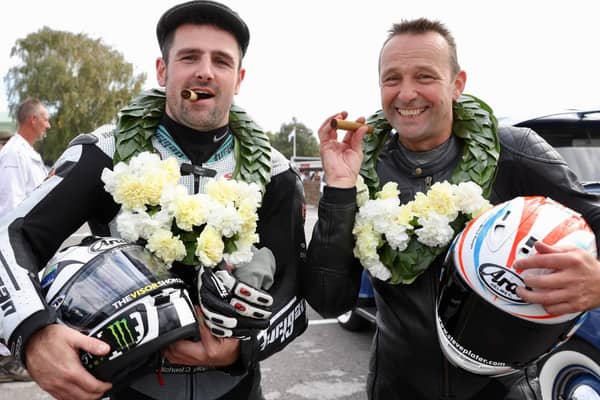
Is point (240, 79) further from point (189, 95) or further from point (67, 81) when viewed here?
point (67, 81)

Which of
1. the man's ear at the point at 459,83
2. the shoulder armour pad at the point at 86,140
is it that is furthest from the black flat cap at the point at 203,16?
the man's ear at the point at 459,83

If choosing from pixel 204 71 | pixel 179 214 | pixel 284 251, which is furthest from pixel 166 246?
pixel 204 71

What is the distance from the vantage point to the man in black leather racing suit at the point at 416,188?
77.7 inches

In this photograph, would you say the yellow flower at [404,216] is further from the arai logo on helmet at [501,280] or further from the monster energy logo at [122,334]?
the monster energy logo at [122,334]

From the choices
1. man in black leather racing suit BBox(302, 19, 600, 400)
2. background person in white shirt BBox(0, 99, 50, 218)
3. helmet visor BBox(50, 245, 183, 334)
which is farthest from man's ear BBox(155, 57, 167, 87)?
background person in white shirt BBox(0, 99, 50, 218)

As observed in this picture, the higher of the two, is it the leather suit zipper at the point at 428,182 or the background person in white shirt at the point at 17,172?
the leather suit zipper at the point at 428,182

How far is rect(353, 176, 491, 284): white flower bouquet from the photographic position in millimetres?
2002

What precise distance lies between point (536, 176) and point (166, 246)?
1570mm

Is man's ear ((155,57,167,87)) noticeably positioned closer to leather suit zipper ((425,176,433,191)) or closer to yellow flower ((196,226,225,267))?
yellow flower ((196,226,225,267))

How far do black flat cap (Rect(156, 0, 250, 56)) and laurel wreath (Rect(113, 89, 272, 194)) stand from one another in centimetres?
34

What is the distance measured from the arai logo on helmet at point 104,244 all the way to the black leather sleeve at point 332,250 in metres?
0.79

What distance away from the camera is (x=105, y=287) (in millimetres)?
1554

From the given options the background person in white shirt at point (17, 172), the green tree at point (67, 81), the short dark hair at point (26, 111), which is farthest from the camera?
the green tree at point (67, 81)

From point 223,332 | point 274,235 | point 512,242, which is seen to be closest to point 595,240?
point 512,242
